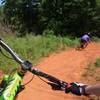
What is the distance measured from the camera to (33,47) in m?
14.3

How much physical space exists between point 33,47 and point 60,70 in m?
3.37

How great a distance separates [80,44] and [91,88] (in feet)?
47.6

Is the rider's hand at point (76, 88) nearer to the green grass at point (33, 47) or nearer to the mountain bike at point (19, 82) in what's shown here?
the mountain bike at point (19, 82)

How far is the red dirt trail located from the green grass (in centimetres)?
35

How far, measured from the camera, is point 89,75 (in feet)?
32.5

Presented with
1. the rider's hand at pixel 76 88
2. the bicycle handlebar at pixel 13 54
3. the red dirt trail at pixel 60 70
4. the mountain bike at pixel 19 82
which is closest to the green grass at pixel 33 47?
the red dirt trail at pixel 60 70

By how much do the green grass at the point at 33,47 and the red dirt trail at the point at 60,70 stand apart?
1.14 feet

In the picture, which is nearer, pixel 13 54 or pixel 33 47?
pixel 13 54

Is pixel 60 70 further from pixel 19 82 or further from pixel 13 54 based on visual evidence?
pixel 19 82

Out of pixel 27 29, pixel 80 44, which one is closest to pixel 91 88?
pixel 80 44

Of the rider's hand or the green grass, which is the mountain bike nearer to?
the rider's hand

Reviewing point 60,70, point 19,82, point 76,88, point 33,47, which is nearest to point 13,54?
point 19,82

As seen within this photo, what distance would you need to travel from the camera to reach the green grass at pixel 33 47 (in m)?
11.6

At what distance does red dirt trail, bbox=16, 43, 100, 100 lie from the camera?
327 inches
